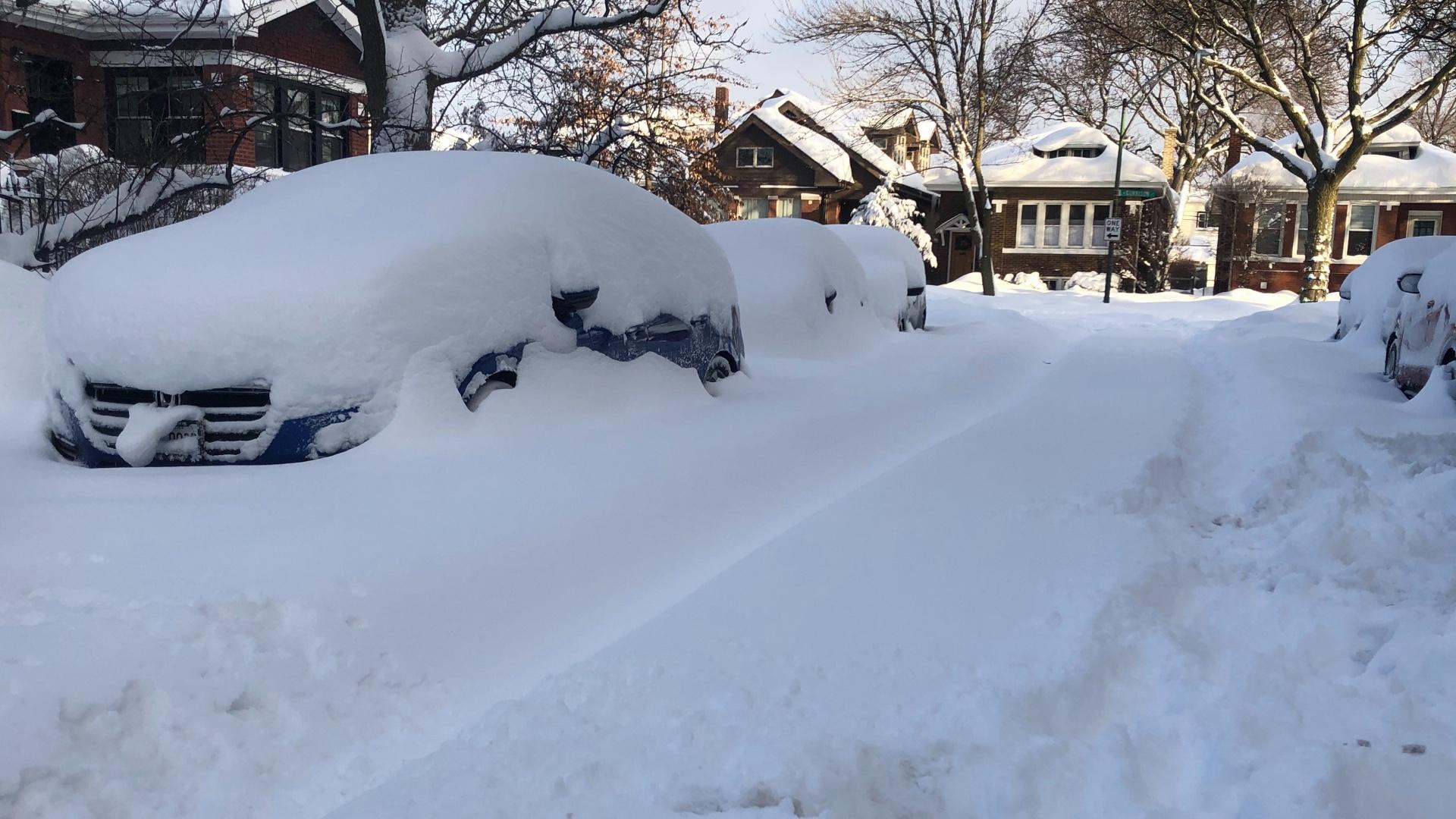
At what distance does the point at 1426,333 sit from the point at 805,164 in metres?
34.3

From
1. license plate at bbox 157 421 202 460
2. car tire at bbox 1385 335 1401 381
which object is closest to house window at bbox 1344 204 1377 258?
car tire at bbox 1385 335 1401 381

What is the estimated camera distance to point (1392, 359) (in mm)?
9523

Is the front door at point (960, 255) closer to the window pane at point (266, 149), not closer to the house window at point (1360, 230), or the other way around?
the house window at point (1360, 230)

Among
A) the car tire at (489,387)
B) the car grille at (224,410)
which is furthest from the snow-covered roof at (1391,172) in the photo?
the car grille at (224,410)

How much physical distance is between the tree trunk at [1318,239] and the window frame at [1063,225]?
15.4 meters

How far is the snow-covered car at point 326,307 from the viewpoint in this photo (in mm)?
4473

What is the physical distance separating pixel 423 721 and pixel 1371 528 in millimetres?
4189

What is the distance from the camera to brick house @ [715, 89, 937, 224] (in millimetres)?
40719

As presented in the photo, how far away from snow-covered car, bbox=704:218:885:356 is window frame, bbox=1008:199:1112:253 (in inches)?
1204

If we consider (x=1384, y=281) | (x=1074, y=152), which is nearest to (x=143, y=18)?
(x=1384, y=281)

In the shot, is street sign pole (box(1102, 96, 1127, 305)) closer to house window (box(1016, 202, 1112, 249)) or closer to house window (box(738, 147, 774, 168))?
house window (box(1016, 202, 1112, 249))

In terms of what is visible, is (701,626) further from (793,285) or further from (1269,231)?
(1269,231)

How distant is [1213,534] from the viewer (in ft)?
16.2

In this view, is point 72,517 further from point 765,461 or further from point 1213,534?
point 1213,534
